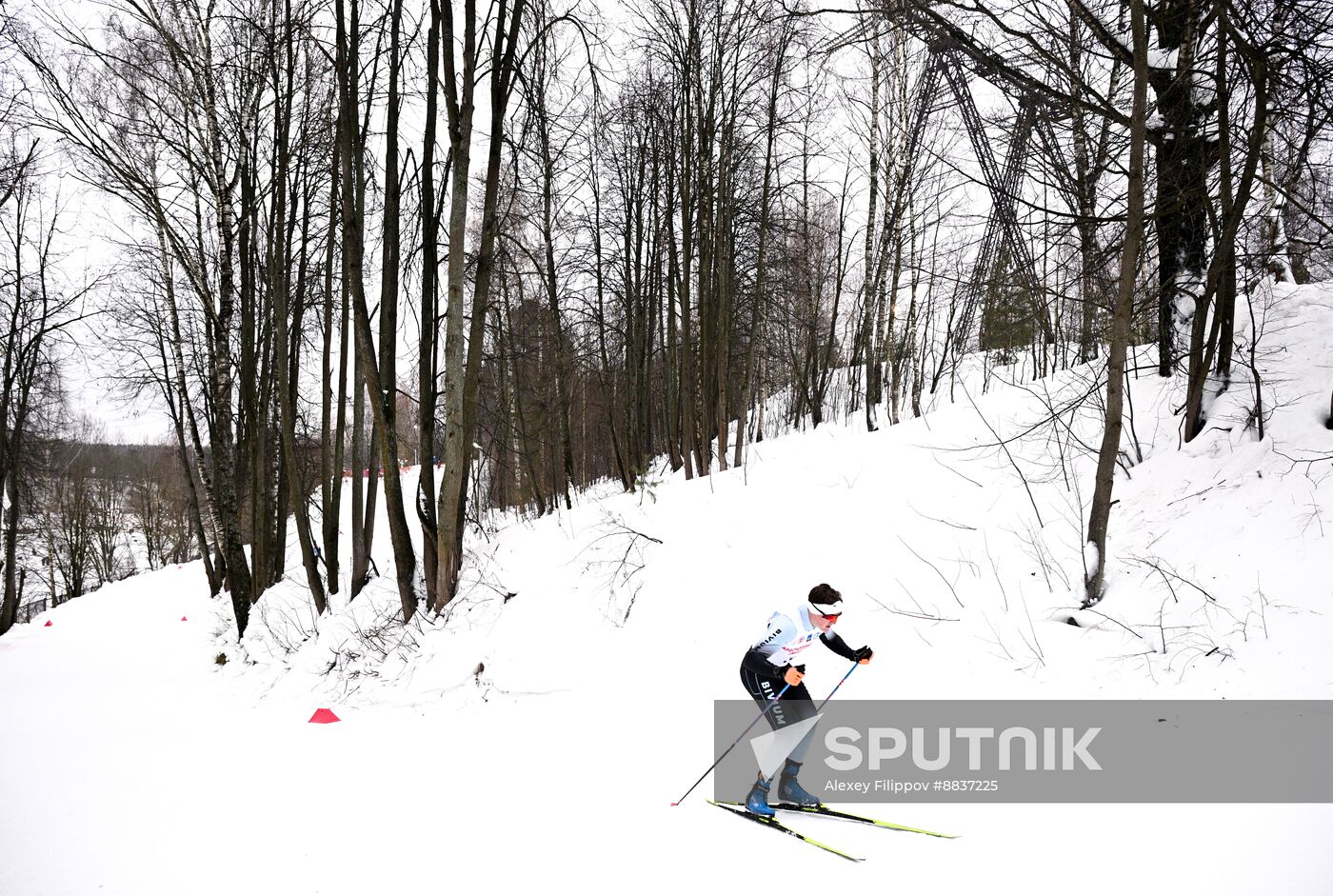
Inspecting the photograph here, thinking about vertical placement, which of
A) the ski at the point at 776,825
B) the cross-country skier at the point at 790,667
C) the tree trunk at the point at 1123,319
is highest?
the tree trunk at the point at 1123,319

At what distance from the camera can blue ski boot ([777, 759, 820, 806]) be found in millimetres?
4430

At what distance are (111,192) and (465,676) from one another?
33.6ft

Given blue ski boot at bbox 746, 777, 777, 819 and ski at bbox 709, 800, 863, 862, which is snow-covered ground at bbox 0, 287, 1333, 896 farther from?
blue ski boot at bbox 746, 777, 777, 819

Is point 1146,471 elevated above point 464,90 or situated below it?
below

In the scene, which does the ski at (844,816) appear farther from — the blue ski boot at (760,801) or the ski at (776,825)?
the blue ski boot at (760,801)

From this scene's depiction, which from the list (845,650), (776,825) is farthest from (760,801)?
(845,650)

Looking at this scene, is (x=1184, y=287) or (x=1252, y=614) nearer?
(x=1252, y=614)

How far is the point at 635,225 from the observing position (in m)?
14.6

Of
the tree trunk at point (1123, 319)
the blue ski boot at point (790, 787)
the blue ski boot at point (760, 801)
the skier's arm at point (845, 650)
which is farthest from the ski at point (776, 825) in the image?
the tree trunk at point (1123, 319)

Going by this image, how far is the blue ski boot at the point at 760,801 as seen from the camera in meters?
4.26

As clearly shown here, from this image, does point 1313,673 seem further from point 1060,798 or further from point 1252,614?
point 1060,798

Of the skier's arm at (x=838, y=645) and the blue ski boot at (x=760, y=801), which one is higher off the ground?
the skier's arm at (x=838, y=645)

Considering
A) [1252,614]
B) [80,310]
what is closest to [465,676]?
[1252,614]

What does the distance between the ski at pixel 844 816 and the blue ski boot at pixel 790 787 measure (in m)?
0.04
